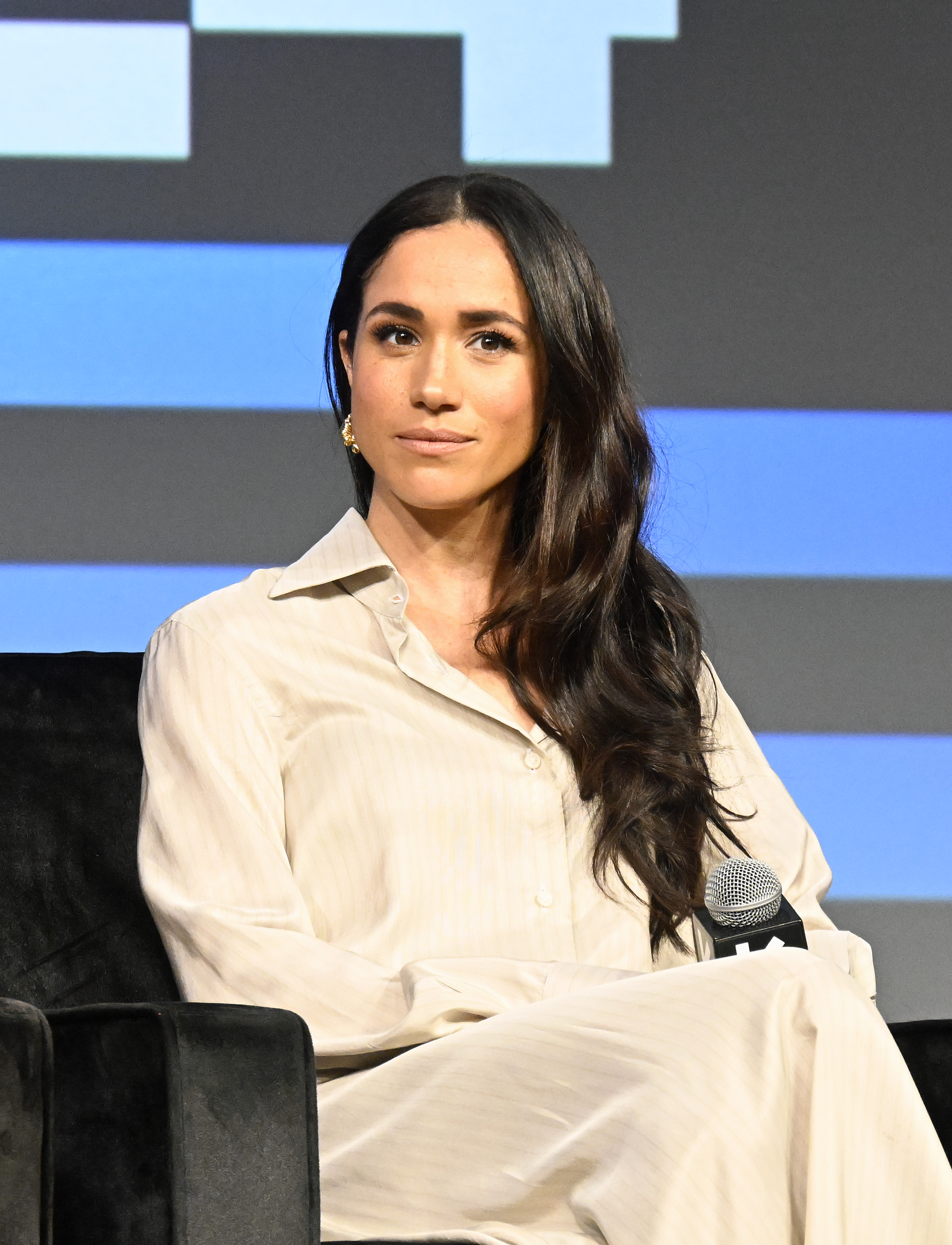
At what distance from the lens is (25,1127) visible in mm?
1178

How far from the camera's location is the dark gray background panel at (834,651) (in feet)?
9.71

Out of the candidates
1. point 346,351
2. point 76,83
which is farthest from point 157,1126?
point 76,83

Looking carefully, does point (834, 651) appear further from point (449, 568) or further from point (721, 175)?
Answer: point (449, 568)

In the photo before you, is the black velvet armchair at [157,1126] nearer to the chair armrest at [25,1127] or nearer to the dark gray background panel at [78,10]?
the chair armrest at [25,1127]

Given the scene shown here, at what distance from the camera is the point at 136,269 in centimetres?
286

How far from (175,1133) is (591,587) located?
910mm

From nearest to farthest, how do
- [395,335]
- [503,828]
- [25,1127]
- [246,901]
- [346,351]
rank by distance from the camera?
[25,1127] < [246,901] < [503,828] < [395,335] < [346,351]

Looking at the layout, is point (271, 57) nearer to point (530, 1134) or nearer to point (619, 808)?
point (619, 808)

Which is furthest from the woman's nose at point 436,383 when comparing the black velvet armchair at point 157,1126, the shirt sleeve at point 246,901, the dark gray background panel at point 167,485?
the dark gray background panel at point 167,485

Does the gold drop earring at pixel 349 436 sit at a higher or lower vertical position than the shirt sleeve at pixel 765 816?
higher

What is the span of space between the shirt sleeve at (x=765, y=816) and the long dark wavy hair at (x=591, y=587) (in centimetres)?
3

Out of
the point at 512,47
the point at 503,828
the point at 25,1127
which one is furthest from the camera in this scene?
the point at 512,47

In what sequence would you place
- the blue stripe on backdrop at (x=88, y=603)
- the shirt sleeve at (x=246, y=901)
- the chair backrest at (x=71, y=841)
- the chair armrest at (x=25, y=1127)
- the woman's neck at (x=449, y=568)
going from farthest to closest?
1. the blue stripe on backdrop at (x=88, y=603)
2. the woman's neck at (x=449, y=568)
3. the chair backrest at (x=71, y=841)
4. the shirt sleeve at (x=246, y=901)
5. the chair armrest at (x=25, y=1127)

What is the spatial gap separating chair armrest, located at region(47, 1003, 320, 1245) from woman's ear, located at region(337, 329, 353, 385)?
91 centimetres
